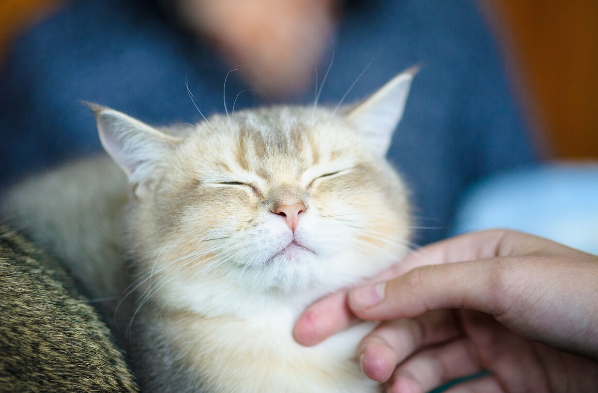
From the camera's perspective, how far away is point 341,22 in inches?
77.6

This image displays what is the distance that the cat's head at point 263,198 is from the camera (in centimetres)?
78

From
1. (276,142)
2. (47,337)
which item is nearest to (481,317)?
(276,142)

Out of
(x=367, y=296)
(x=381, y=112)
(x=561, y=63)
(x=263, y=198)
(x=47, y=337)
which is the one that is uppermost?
(x=561, y=63)

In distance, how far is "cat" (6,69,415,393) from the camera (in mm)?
791

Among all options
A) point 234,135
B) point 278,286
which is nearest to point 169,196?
point 234,135

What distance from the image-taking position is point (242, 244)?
756 millimetres

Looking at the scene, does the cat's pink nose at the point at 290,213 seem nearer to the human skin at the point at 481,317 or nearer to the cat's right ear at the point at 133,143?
the human skin at the point at 481,317

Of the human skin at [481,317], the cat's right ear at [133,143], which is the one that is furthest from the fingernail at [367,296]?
the cat's right ear at [133,143]

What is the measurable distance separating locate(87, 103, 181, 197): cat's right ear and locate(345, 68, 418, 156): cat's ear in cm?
40

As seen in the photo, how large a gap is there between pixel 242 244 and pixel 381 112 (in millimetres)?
489

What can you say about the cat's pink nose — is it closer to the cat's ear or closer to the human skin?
the human skin

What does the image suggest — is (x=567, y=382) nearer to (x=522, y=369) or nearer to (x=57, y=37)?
(x=522, y=369)

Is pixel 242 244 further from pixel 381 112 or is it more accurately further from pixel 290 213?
pixel 381 112

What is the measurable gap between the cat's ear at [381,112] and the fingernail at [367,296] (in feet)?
1.20
